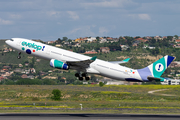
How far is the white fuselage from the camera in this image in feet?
212

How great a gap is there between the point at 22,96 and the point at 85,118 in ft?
226

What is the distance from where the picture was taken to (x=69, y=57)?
212 ft

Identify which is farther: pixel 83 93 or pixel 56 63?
pixel 83 93

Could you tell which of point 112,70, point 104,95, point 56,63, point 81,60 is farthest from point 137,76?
point 104,95

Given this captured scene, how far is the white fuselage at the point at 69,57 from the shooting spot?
64.7 meters

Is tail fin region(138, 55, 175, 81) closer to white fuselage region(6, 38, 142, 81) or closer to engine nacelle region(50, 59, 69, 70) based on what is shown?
white fuselage region(6, 38, 142, 81)

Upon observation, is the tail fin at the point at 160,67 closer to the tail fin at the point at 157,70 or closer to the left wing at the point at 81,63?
the tail fin at the point at 157,70

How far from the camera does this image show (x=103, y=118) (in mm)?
51562

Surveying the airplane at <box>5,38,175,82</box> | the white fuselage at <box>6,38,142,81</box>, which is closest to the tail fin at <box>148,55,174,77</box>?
the airplane at <box>5,38,175,82</box>

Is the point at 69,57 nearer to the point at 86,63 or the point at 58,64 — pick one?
the point at 58,64

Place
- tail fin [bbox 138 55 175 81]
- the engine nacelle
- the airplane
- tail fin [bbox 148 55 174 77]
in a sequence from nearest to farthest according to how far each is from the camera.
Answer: the engine nacelle < the airplane < tail fin [bbox 138 55 175 81] < tail fin [bbox 148 55 174 77]

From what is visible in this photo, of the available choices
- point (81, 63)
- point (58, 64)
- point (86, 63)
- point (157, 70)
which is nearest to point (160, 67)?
point (157, 70)

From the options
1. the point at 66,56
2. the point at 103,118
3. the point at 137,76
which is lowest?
the point at 103,118

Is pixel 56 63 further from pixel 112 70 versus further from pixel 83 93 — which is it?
pixel 83 93
